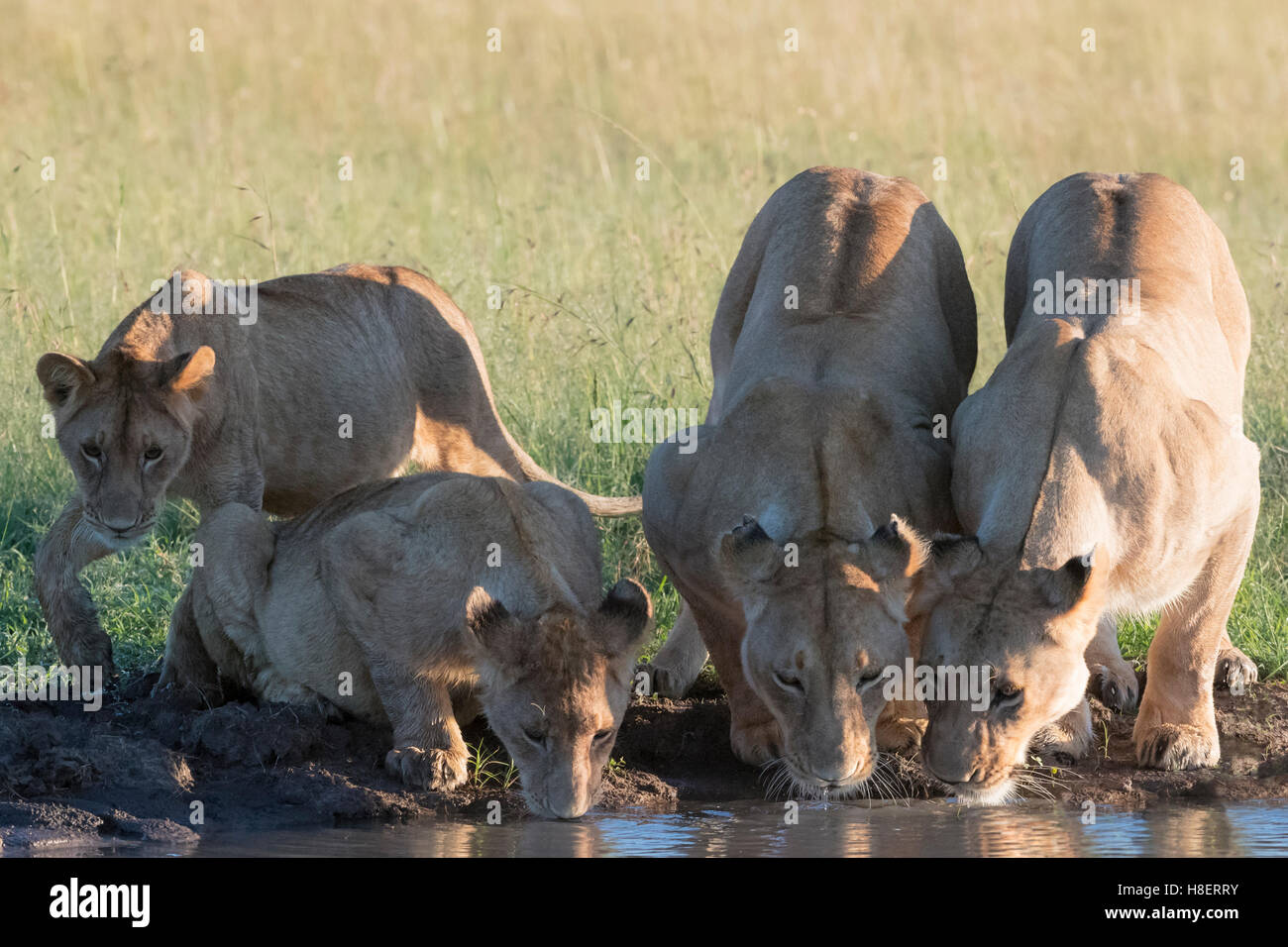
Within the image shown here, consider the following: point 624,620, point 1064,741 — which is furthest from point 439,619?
point 1064,741

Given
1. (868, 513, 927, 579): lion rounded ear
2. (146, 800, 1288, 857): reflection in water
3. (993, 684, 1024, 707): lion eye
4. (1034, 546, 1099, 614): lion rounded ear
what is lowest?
(146, 800, 1288, 857): reflection in water

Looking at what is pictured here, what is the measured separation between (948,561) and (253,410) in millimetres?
2760

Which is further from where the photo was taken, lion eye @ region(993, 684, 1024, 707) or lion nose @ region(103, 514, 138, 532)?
lion nose @ region(103, 514, 138, 532)

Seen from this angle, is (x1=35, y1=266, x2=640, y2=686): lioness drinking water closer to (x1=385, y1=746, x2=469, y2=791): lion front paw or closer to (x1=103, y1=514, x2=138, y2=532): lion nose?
(x1=103, y1=514, x2=138, y2=532): lion nose

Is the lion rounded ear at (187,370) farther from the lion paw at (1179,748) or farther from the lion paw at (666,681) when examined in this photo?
the lion paw at (1179,748)

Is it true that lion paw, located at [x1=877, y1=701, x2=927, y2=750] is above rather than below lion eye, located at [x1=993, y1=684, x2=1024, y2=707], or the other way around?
below

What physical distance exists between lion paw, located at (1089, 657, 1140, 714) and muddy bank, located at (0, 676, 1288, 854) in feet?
0.38

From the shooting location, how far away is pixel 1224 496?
6.20 m

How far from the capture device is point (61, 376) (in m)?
6.45

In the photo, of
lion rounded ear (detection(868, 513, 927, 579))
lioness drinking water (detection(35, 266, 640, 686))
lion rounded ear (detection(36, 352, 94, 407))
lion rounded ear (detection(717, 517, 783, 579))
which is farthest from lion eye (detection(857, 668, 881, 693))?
lion rounded ear (detection(36, 352, 94, 407))

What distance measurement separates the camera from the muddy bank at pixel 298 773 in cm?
594

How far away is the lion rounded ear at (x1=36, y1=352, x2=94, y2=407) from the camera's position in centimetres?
639

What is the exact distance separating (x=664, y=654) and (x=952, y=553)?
2.02 metres

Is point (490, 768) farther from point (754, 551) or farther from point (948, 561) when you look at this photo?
point (948, 561)
